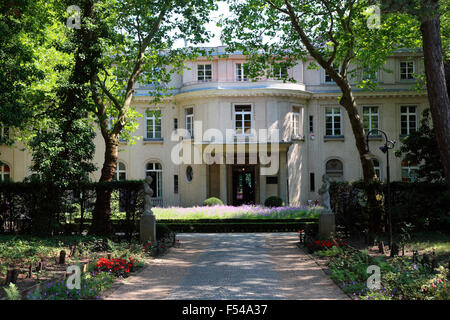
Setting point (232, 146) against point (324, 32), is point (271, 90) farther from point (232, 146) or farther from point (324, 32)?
point (324, 32)

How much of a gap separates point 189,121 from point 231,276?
22.2 m

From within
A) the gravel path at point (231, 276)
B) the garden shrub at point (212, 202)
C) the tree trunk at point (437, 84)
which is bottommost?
the gravel path at point (231, 276)

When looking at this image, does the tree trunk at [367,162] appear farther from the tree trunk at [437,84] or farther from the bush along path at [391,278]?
the tree trunk at [437,84]

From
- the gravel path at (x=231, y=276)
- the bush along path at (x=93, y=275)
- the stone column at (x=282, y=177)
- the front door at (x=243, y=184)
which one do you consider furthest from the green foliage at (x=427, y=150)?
the front door at (x=243, y=184)

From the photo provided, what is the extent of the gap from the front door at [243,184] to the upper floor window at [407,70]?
1226cm

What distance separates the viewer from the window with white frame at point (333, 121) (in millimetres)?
32094

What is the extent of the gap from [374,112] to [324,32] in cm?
1652

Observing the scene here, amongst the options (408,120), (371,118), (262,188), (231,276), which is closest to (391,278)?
(231,276)

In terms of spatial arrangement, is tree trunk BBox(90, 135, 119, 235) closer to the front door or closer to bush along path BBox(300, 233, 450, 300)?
bush along path BBox(300, 233, 450, 300)

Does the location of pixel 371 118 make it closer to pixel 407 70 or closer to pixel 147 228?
pixel 407 70

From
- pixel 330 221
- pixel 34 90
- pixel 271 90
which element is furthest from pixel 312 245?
pixel 271 90

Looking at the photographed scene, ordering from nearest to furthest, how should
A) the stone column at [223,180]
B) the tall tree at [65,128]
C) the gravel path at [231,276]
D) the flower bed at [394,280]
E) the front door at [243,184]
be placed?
the flower bed at [394,280]
the gravel path at [231,276]
the tall tree at [65,128]
the stone column at [223,180]
the front door at [243,184]

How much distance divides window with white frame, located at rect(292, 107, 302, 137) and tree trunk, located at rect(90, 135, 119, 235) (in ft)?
55.2

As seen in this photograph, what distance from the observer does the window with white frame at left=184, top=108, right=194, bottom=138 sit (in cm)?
3116
